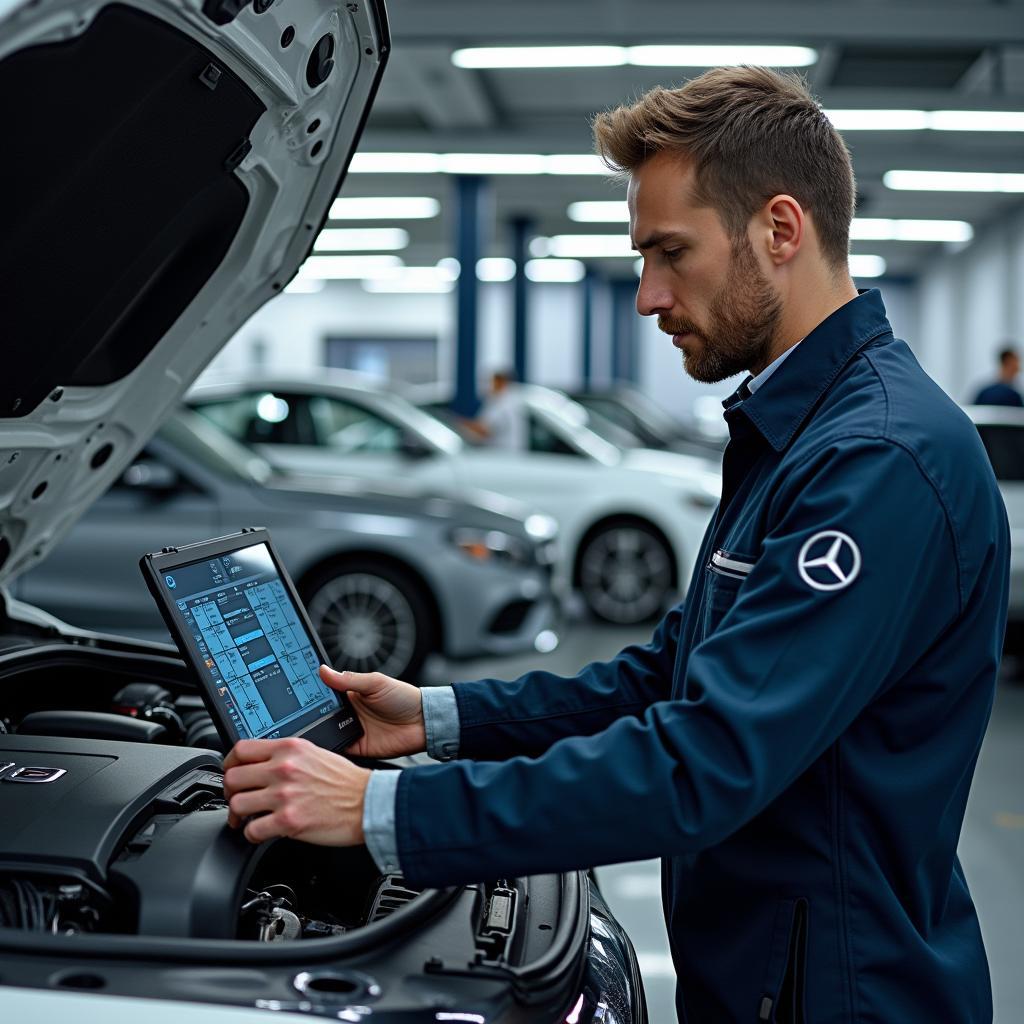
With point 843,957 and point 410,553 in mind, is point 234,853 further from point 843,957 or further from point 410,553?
point 410,553

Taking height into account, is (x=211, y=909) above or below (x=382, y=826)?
below

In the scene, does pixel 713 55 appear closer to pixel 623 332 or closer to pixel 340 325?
pixel 623 332

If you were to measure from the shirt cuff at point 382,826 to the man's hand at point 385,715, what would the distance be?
1.46 ft

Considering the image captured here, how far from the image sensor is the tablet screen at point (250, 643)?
62.0 inches

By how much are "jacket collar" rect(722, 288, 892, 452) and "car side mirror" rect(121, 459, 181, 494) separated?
4563 mm

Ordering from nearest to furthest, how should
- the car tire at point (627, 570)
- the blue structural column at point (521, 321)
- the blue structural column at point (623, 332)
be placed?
1. the car tire at point (627, 570)
2. the blue structural column at point (521, 321)
3. the blue structural column at point (623, 332)

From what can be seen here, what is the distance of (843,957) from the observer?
1362 mm

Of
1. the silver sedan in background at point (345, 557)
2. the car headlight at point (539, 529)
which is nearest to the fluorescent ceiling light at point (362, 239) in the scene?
the car headlight at point (539, 529)

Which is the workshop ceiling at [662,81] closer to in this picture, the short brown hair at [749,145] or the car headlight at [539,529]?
the short brown hair at [749,145]

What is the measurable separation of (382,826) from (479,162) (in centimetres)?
1229

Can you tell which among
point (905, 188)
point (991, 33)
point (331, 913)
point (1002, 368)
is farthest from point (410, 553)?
point (905, 188)

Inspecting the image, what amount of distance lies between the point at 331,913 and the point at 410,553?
3920 mm

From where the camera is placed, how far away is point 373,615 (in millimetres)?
5832

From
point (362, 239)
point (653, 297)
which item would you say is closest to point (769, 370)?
point (653, 297)
